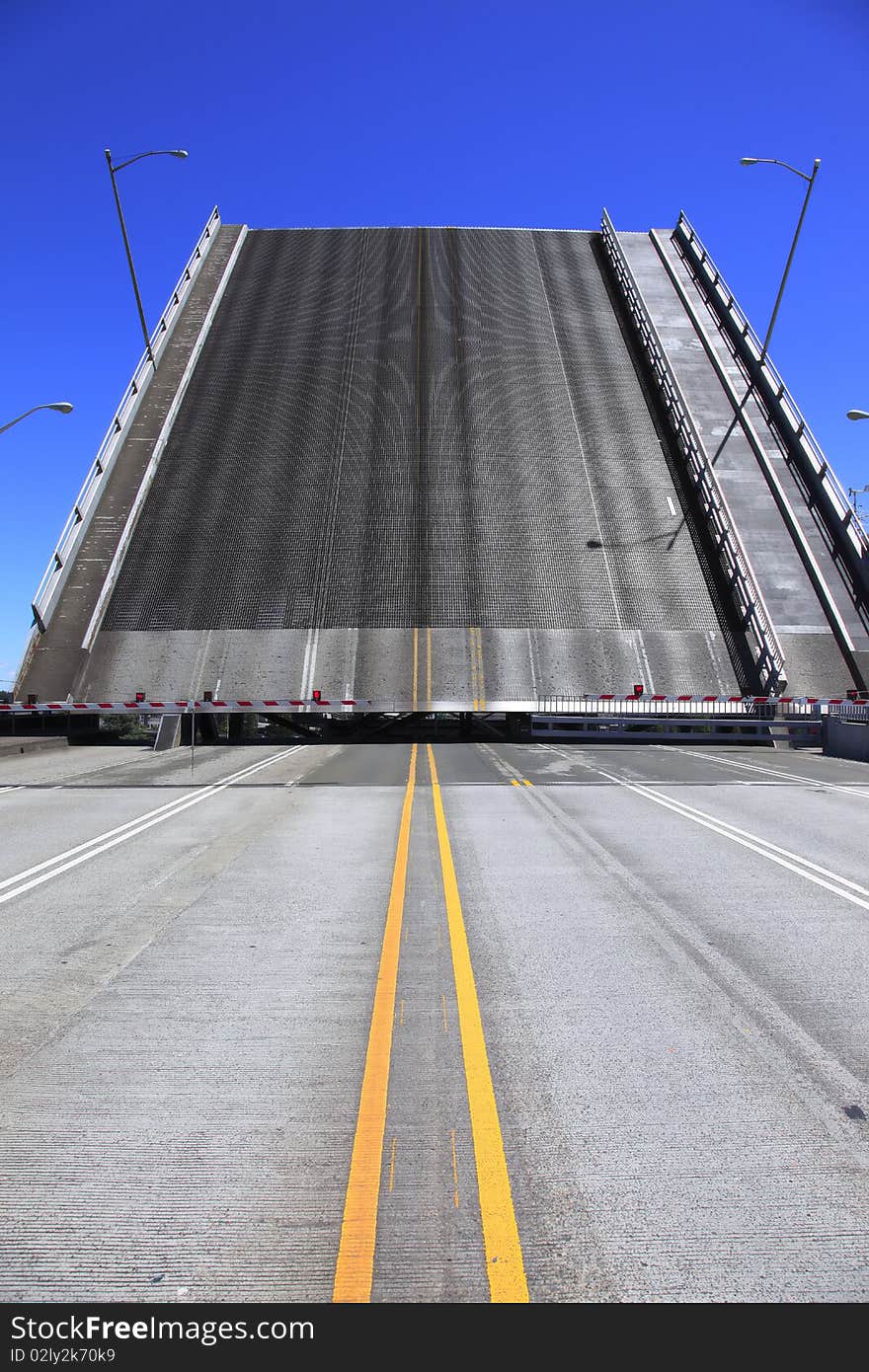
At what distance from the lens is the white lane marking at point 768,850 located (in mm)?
7801

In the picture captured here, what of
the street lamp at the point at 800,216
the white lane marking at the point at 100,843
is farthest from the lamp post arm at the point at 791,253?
the white lane marking at the point at 100,843

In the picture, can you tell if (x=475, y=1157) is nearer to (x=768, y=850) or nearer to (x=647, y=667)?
(x=768, y=850)

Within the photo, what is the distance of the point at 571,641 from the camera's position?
2712cm

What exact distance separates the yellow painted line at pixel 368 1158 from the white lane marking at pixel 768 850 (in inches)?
160

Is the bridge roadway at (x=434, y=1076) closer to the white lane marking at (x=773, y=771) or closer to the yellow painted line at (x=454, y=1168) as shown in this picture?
the yellow painted line at (x=454, y=1168)

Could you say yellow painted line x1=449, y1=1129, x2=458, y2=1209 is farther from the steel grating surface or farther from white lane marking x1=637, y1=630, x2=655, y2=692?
the steel grating surface

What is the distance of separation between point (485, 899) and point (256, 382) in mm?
31950

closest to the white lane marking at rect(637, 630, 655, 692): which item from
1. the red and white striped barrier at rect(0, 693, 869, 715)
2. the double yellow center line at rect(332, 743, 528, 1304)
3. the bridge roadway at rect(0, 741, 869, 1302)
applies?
the red and white striped barrier at rect(0, 693, 869, 715)

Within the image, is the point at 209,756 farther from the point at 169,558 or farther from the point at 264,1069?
the point at 264,1069

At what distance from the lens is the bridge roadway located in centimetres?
284

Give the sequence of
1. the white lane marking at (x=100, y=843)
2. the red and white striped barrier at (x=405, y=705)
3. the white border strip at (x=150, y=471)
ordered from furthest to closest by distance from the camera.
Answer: the white border strip at (x=150, y=471) < the red and white striped barrier at (x=405, y=705) < the white lane marking at (x=100, y=843)

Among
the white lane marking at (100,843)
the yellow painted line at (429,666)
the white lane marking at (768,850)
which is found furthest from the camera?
the yellow painted line at (429,666)

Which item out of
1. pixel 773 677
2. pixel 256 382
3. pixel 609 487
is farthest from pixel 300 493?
pixel 773 677

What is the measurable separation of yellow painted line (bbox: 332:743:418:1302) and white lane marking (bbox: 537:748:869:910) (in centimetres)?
407
